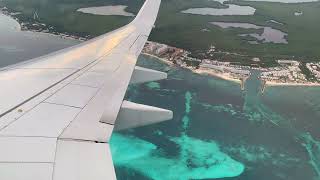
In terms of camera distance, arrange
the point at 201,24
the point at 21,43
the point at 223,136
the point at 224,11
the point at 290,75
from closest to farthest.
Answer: the point at 223,136 → the point at 290,75 → the point at 21,43 → the point at 201,24 → the point at 224,11

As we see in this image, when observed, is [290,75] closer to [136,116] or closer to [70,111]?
[136,116]

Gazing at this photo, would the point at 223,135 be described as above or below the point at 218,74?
below

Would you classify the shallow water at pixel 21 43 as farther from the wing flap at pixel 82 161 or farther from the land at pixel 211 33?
the wing flap at pixel 82 161

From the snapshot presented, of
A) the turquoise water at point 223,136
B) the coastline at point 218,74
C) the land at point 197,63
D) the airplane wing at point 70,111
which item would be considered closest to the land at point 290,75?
the turquoise water at point 223,136

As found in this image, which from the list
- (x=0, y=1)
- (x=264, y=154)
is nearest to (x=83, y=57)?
(x=264, y=154)

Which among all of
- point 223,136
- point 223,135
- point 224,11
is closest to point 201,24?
point 224,11

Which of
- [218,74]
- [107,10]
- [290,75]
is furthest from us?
[107,10]
